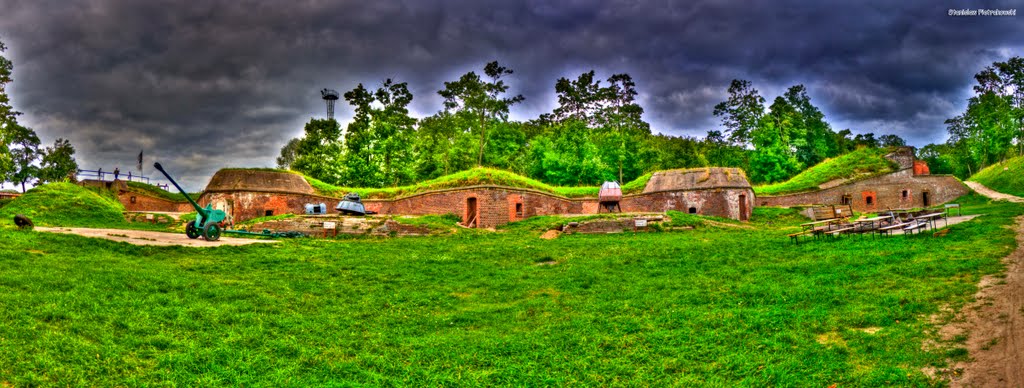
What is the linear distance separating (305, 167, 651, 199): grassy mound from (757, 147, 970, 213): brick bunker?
36.9 ft

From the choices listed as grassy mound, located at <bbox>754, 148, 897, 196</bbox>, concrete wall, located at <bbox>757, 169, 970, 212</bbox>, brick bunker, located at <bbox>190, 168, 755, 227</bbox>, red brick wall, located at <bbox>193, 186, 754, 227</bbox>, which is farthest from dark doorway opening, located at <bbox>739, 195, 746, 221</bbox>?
grassy mound, located at <bbox>754, 148, 897, 196</bbox>

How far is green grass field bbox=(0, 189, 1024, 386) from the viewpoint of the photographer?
602cm

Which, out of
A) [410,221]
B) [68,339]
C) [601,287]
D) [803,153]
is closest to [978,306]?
[601,287]

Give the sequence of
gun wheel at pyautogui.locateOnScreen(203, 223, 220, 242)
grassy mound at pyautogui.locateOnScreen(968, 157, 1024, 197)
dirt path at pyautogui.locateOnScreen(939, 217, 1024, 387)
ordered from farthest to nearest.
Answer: grassy mound at pyautogui.locateOnScreen(968, 157, 1024, 197) < gun wheel at pyautogui.locateOnScreen(203, 223, 220, 242) < dirt path at pyautogui.locateOnScreen(939, 217, 1024, 387)

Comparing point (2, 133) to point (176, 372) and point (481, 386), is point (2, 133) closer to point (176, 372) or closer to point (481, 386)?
point (176, 372)

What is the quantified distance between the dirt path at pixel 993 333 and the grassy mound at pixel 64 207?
2852 centimetres

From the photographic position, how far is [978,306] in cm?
719

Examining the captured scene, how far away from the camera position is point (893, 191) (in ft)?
110

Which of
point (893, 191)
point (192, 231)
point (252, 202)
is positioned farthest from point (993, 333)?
point (893, 191)

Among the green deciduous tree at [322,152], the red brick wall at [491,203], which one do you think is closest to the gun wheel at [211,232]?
the red brick wall at [491,203]

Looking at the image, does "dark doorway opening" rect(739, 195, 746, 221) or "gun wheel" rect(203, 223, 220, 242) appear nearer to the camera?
"gun wheel" rect(203, 223, 220, 242)

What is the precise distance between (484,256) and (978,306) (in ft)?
35.9

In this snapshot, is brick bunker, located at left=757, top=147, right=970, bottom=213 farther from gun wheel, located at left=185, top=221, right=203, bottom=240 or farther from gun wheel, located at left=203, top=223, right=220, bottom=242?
gun wheel, located at left=185, top=221, right=203, bottom=240

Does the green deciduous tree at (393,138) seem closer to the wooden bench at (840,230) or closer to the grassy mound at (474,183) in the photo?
the grassy mound at (474,183)
